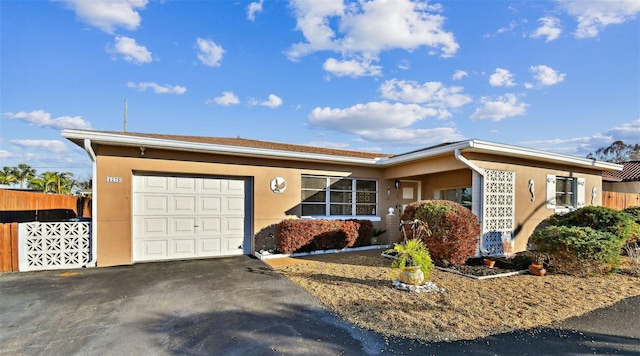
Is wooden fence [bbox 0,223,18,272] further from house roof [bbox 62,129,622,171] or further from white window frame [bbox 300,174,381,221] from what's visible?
white window frame [bbox 300,174,381,221]

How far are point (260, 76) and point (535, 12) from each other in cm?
957

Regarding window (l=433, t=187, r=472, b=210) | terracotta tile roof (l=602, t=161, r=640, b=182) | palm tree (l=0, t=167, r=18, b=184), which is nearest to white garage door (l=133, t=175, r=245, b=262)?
window (l=433, t=187, r=472, b=210)

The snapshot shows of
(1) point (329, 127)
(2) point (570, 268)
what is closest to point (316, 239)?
(2) point (570, 268)

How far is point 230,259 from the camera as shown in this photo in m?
8.63

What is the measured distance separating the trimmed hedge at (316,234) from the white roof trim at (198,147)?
2.00 meters

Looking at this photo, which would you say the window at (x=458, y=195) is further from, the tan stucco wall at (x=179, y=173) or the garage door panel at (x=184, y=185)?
the garage door panel at (x=184, y=185)

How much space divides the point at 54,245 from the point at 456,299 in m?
8.75

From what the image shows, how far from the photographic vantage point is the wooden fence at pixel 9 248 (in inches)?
274

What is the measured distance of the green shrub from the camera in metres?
6.54

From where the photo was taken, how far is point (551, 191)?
1052cm

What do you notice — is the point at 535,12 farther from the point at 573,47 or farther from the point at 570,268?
the point at 570,268

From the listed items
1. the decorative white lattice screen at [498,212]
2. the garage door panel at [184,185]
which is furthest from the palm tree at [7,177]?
the decorative white lattice screen at [498,212]

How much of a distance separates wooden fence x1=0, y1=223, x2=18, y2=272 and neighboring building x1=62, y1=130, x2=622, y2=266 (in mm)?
1522

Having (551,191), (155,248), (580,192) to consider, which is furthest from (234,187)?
(580,192)
